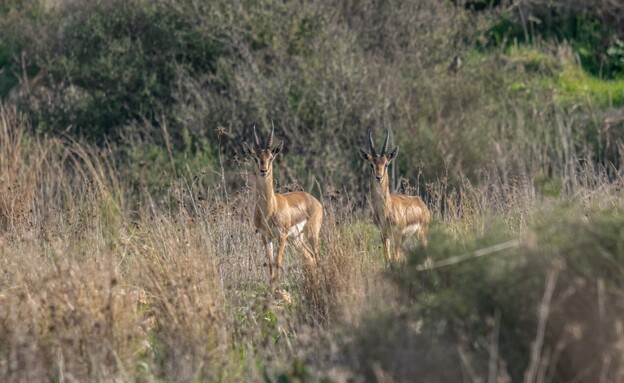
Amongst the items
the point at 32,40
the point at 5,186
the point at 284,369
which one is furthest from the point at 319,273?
the point at 32,40

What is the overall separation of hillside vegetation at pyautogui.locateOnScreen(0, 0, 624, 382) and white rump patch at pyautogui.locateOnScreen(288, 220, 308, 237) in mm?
378

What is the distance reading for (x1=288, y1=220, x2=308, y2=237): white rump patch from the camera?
10.8m

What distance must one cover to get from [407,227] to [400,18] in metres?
9.04

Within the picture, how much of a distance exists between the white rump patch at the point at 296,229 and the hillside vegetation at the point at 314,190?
378mm

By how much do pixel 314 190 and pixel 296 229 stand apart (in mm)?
5710

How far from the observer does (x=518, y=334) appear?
208 inches

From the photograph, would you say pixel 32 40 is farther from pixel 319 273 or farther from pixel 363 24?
pixel 319 273

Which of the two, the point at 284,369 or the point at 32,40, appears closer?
the point at 284,369

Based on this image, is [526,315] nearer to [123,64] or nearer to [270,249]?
[270,249]

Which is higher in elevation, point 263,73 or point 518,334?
point 518,334

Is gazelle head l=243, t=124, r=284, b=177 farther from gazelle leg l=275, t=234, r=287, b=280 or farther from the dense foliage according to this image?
the dense foliage

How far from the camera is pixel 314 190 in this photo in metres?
16.6

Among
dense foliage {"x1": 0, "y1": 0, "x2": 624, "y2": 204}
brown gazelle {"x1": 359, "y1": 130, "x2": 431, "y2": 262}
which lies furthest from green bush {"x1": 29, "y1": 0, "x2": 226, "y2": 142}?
brown gazelle {"x1": 359, "y1": 130, "x2": 431, "y2": 262}

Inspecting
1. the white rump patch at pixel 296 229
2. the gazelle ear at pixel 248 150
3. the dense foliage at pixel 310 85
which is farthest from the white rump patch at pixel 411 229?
the dense foliage at pixel 310 85
